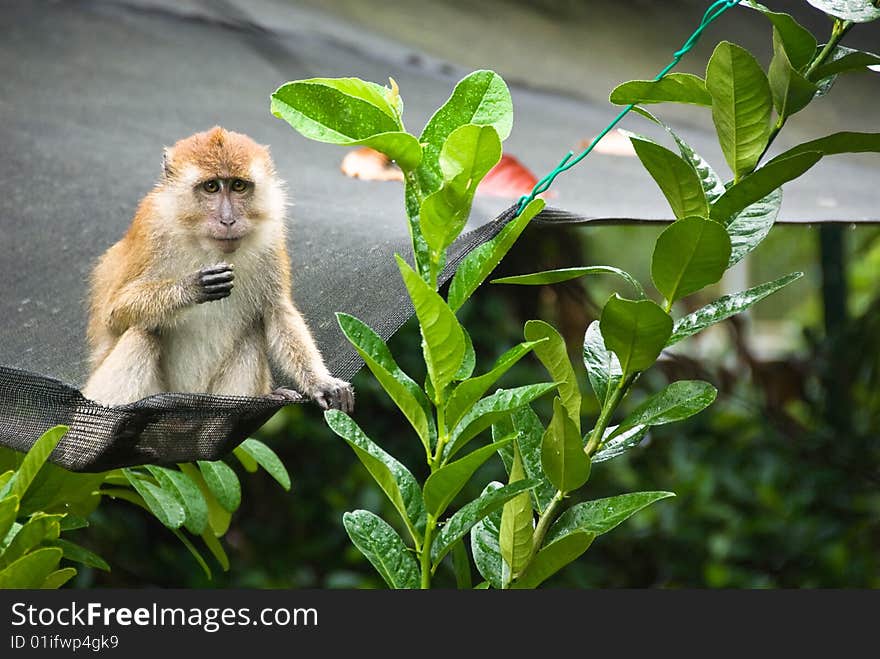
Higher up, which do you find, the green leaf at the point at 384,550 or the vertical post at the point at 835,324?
the vertical post at the point at 835,324

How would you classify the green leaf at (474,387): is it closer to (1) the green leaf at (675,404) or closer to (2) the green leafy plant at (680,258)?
(2) the green leafy plant at (680,258)

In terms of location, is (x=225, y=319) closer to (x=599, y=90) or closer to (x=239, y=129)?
(x=239, y=129)

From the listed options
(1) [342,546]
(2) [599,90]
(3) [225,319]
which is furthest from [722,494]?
(3) [225,319]

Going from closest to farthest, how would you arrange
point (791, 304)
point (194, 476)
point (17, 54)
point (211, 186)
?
point (211, 186) < point (194, 476) < point (17, 54) < point (791, 304)

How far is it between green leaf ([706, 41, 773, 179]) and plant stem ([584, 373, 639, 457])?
0.26m

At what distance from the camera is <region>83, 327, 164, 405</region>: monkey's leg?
5.08ft

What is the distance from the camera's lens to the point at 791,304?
557 cm

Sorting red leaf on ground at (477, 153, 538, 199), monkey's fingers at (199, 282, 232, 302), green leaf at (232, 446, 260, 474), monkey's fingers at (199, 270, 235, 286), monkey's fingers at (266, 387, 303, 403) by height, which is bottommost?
green leaf at (232, 446, 260, 474)

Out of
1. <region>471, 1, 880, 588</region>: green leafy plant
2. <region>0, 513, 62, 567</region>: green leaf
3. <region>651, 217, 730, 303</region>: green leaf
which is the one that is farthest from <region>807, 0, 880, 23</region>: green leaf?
<region>0, 513, 62, 567</region>: green leaf

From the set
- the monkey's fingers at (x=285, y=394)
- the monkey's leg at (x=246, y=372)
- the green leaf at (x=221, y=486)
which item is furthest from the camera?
the green leaf at (x=221, y=486)

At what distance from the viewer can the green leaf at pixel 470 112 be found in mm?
1171

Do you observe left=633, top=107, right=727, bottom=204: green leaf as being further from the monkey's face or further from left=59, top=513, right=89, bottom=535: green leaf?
left=59, top=513, right=89, bottom=535: green leaf

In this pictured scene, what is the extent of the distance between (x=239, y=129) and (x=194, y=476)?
2.20 ft

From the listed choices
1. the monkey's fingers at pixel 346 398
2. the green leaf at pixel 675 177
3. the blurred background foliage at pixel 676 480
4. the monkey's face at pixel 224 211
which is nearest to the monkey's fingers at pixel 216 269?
the monkey's face at pixel 224 211
